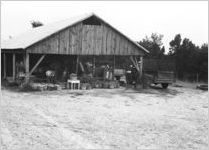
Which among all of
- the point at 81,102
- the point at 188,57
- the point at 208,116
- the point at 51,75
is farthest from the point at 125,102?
the point at 188,57

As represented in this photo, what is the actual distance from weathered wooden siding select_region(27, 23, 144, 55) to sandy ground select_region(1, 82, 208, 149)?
14.8 ft

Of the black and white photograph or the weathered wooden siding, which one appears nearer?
the black and white photograph

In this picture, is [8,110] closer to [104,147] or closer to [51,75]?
[104,147]

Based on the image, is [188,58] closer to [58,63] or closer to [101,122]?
[58,63]

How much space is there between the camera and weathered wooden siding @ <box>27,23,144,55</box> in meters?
21.4

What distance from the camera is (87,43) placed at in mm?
22562

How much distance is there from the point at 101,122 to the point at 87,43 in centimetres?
1195

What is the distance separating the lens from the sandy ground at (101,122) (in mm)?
8680

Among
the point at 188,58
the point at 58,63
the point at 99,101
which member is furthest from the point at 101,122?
the point at 188,58

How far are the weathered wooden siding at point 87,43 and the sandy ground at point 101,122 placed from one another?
4508 mm

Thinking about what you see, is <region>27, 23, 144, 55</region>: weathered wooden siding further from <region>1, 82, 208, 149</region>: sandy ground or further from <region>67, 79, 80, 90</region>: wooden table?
<region>1, 82, 208, 149</region>: sandy ground

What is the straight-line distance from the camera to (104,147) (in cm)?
827

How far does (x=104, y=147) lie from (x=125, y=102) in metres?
7.91

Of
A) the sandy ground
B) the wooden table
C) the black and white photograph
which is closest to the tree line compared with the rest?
the black and white photograph
